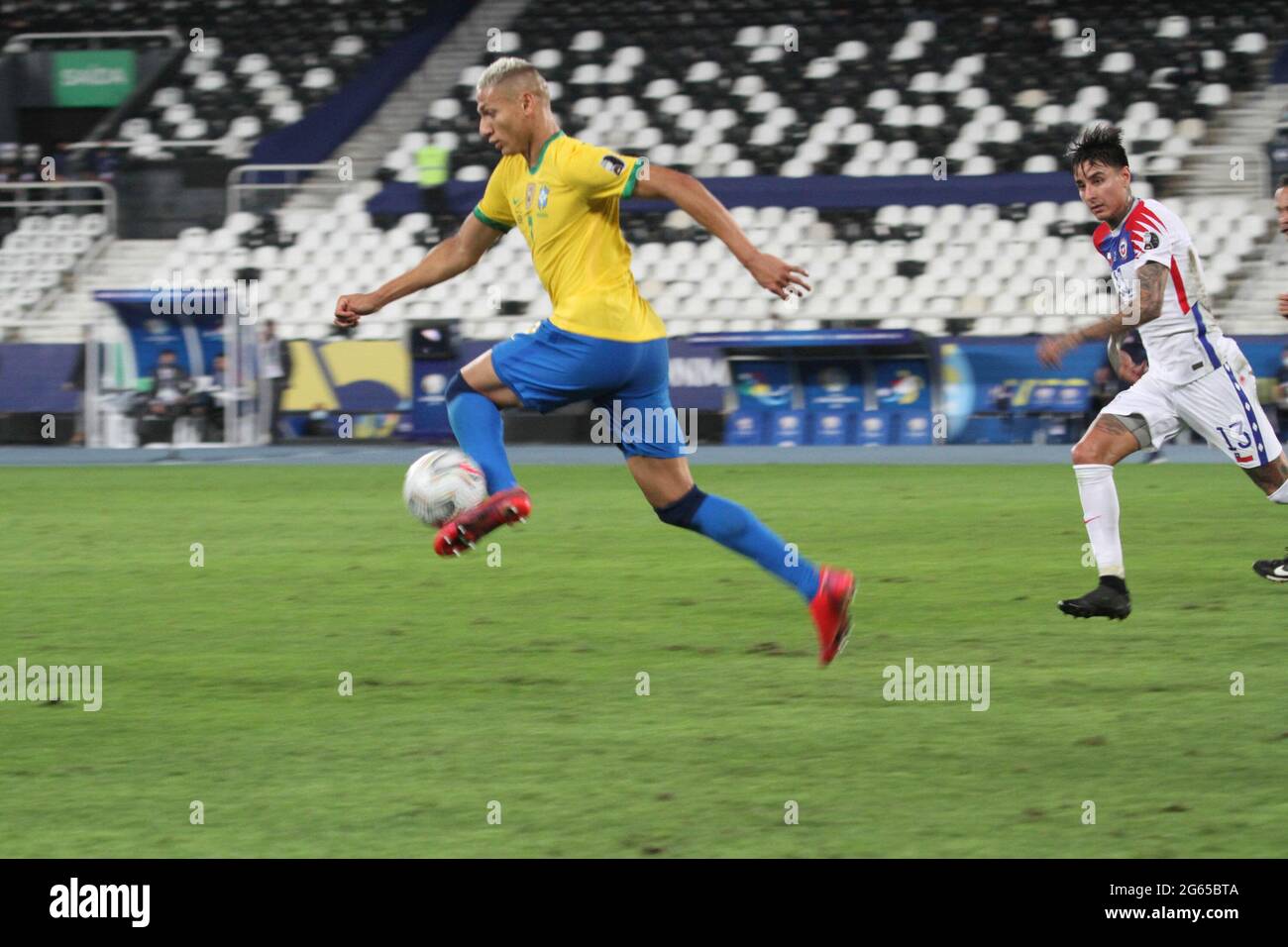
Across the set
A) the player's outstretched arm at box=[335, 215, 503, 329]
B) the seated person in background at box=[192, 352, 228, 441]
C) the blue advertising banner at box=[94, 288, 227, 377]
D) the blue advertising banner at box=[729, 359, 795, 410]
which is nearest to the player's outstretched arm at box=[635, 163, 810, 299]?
the player's outstretched arm at box=[335, 215, 503, 329]

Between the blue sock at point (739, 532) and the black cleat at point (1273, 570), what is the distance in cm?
350

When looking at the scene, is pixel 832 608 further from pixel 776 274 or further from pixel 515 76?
pixel 515 76

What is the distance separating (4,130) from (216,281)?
8668 millimetres

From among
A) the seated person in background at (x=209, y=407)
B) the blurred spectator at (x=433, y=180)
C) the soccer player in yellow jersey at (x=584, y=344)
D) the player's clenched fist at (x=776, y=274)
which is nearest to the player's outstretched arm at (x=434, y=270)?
the soccer player in yellow jersey at (x=584, y=344)

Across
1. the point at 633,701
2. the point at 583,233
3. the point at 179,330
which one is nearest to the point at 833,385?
the point at 179,330

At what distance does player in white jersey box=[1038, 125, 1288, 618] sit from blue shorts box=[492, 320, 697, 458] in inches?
80.9

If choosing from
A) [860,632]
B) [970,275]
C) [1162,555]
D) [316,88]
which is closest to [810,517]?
[1162,555]

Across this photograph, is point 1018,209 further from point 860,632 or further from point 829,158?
point 860,632

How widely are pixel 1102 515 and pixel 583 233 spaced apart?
113 inches

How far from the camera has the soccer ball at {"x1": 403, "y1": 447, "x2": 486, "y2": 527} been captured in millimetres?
6660

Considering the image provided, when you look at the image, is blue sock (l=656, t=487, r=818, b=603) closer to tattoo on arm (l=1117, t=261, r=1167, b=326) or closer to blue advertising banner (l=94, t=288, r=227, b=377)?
tattoo on arm (l=1117, t=261, r=1167, b=326)

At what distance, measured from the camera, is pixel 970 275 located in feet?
86.7

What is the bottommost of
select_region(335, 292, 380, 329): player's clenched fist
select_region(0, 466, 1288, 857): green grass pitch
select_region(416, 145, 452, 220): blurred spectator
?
select_region(0, 466, 1288, 857): green grass pitch

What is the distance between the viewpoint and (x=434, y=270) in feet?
23.8
